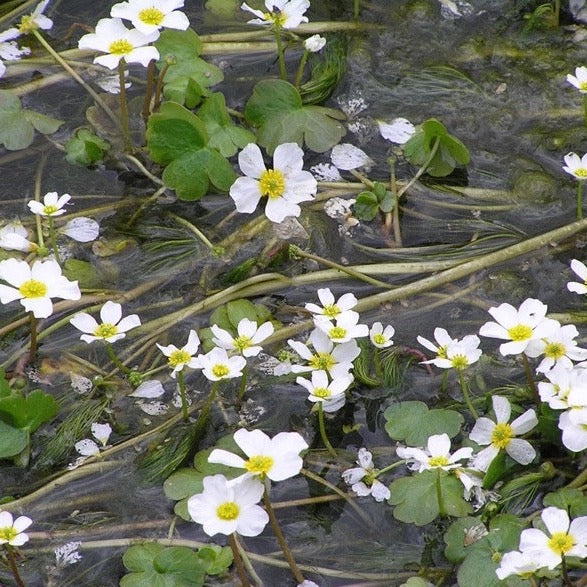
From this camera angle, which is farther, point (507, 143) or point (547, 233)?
point (507, 143)

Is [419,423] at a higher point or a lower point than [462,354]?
lower

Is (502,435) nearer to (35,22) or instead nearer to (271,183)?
(271,183)

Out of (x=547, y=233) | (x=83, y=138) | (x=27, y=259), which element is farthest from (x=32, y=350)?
(x=547, y=233)

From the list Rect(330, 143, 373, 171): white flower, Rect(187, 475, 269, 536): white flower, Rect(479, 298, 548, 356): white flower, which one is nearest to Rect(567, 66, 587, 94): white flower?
Rect(330, 143, 373, 171): white flower

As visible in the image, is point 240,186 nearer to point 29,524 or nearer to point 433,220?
point 433,220

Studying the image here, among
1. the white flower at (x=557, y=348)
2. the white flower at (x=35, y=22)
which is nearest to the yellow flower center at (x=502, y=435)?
the white flower at (x=557, y=348)

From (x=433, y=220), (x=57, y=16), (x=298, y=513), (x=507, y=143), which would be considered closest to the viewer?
(x=298, y=513)

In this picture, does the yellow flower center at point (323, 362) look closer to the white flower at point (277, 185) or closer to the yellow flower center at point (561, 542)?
the white flower at point (277, 185)

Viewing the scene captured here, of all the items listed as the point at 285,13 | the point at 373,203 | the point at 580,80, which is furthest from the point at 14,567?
the point at 580,80
